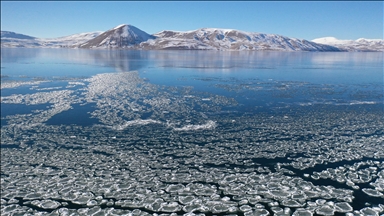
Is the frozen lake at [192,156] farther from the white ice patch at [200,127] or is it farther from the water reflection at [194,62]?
the water reflection at [194,62]

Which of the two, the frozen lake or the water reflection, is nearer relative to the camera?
the frozen lake

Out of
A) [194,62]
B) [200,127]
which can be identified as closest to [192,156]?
[200,127]

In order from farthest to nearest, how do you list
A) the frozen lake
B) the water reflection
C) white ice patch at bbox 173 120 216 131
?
the water reflection → white ice patch at bbox 173 120 216 131 → the frozen lake

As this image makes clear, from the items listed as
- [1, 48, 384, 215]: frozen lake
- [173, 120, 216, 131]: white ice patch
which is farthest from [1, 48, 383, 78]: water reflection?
[173, 120, 216, 131]: white ice patch

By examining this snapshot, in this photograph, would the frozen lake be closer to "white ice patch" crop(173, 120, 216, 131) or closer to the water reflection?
"white ice patch" crop(173, 120, 216, 131)

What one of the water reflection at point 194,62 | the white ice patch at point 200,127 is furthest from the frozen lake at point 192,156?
the water reflection at point 194,62

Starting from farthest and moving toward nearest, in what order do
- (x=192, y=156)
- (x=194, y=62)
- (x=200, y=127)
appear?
(x=194, y=62) → (x=200, y=127) → (x=192, y=156)

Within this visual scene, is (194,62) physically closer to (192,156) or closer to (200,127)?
(200,127)

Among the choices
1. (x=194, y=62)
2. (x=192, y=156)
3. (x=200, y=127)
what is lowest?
(x=192, y=156)

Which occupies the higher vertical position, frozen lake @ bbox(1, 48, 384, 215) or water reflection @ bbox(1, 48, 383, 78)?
water reflection @ bbox(1, 48, 383, 78)

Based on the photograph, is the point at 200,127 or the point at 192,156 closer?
the point at 192,156

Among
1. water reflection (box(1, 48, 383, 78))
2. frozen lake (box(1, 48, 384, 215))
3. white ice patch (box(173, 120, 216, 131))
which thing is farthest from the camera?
water reflection (box(1, 48, 383, 78))

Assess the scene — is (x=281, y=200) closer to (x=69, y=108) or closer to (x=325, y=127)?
(x=325, y=127)
